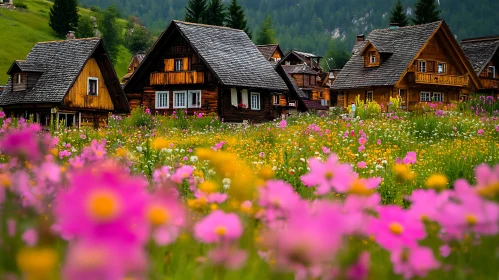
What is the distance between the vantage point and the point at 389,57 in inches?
1430

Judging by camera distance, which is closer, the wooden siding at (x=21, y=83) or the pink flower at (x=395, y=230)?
the pink flower at (x=395, y=230)

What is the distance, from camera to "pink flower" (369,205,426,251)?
4.79 feet

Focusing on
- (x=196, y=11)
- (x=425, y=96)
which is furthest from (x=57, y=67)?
(x=196, y=11)

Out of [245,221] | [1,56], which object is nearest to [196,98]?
[245,221]

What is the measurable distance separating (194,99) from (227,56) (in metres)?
2.99

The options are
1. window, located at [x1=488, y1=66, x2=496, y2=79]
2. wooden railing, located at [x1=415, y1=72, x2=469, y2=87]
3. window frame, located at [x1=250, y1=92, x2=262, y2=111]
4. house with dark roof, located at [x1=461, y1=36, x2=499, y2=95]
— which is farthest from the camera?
window, located at [x1=488, y1=66, x2=496, y2=79]

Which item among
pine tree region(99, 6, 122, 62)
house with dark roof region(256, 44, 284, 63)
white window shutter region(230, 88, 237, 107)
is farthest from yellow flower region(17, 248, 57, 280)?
pine tree region(99, 6, 122, 62)

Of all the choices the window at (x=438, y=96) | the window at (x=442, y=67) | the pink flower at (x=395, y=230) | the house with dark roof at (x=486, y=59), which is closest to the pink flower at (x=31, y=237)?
the pink flower at (x=395, y=230)

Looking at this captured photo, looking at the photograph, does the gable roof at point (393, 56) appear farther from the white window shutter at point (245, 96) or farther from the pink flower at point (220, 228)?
the pink flower at point (220, 228)

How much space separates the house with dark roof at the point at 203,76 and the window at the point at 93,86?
9.98 feet

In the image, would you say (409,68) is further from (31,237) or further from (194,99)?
(31,237)

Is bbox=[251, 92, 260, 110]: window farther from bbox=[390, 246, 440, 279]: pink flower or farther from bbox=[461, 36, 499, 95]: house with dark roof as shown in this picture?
bbox=[390, 246, 440, 279]: pink flower

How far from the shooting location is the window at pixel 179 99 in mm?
A: 32281

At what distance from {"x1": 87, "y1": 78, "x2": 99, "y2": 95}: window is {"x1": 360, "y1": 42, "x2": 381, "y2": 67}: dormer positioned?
16318 mm
